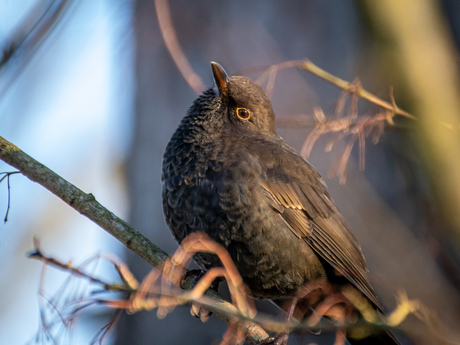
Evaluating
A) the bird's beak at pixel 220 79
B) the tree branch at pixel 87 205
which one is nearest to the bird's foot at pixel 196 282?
the tree branch at pixel 87 205

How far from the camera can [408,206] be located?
4.12 m

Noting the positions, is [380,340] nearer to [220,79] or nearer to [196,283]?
[196,283]

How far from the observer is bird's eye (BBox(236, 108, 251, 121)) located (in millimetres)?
3326

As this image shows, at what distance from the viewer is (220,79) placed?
3314mm

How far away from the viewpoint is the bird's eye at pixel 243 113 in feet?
10.9

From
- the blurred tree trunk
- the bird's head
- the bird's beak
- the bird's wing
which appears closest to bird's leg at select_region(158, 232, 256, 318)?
the bird's wing

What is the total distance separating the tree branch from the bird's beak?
1.33 meters

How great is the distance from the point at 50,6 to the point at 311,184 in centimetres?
228

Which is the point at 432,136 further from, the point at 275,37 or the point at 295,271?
the point at 275,37

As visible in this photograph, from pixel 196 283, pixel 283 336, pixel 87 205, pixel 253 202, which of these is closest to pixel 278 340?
pixel 283 336

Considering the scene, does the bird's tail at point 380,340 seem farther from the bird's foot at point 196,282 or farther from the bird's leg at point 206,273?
the bird's foot at point 196,282

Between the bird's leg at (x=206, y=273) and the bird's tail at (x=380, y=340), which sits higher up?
the bird's tail at (x=380, y=340)


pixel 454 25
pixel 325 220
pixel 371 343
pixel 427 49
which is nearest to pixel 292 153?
pixel 325 220

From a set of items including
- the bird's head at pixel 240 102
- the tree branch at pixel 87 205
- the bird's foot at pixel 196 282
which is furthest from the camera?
the bird's head at pixel 240 102
